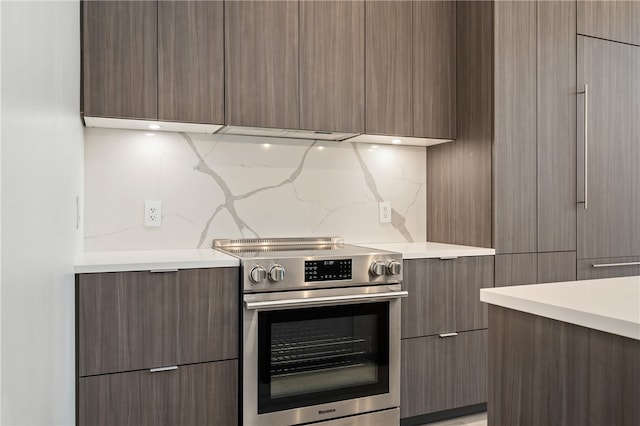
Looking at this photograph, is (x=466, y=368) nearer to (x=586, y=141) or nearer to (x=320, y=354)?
(x=320, y=354)

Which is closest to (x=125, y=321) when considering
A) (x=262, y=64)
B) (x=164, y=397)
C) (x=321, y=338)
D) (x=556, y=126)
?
(x=164, y=397)

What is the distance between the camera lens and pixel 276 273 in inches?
81.7

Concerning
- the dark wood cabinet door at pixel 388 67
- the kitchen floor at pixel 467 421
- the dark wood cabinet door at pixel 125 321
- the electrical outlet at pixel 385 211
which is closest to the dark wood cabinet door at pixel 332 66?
the dark wood cabinet door at pixel 388 67

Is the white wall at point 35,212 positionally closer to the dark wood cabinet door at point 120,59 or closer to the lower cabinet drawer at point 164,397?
the lower cabinet drawer at point 164,397

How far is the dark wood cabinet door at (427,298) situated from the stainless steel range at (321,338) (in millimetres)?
111

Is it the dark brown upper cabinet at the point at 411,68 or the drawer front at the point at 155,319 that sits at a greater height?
the dark brown upper cabinet at the point at 411,68

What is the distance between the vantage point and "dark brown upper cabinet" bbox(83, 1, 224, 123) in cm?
215

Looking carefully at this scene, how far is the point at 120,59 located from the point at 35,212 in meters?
1.48

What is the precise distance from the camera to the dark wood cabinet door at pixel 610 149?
284 centimetres

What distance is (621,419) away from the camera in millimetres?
992

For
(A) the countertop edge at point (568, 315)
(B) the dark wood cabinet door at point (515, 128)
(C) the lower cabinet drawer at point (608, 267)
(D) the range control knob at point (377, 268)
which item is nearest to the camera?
(A) the countertop edge at point (568, 315)

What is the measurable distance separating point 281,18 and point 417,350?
1771 mm

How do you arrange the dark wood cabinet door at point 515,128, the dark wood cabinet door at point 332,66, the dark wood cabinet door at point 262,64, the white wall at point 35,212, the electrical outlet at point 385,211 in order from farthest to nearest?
the electrical outlet at point 385,211, the dark wood cabinet door at point 515,128, the dark wood cabinet door at point 332,66, the dark wood cabinet door at point 262,64, the white wall at point 35,212

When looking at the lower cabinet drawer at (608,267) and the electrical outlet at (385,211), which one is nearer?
the lower cabinet drawer at (608,267)
